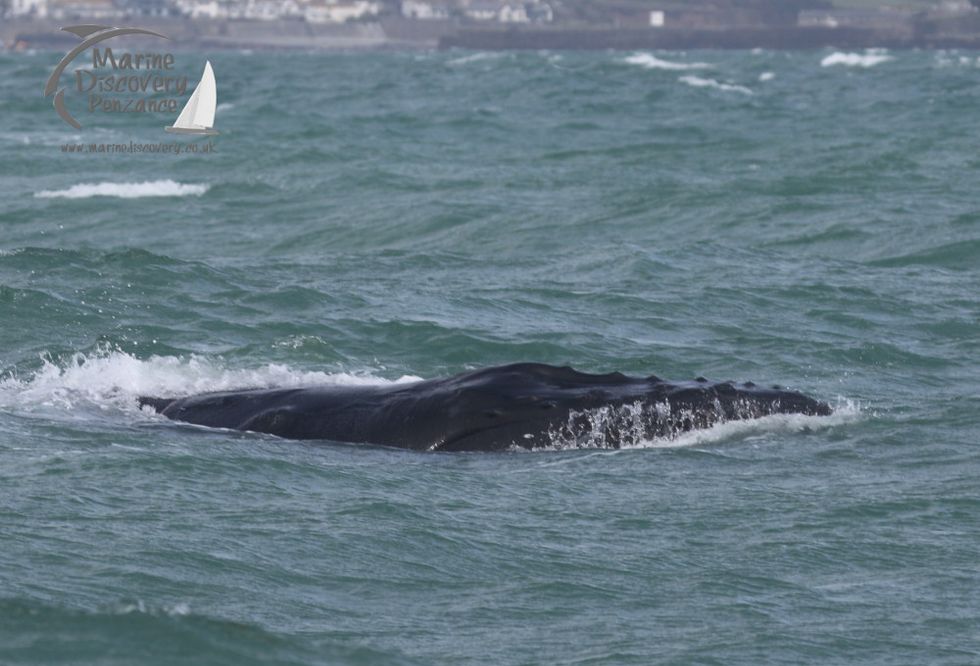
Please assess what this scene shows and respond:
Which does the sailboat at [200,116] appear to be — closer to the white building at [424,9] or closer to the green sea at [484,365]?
the green sea at [484,365]

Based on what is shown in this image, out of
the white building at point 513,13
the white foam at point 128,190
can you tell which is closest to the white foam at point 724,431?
the white foam at point 128,190

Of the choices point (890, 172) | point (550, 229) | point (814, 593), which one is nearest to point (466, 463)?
point (814, 593)

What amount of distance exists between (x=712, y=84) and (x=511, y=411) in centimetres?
5813

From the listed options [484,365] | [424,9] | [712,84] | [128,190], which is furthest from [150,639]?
[424,9]

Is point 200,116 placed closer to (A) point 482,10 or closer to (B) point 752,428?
(B) point 752,428

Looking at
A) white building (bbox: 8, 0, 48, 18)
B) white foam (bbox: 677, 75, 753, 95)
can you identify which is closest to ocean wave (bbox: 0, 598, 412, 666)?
white foam (bbox: 677, 75, 753, 95)

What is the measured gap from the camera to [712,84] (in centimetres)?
6900

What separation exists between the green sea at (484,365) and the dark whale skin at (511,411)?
175 mm

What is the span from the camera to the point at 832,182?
3177cm

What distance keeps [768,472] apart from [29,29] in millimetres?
153750

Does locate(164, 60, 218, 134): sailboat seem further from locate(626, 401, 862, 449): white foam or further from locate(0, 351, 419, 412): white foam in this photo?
locate(626, 401, 862, 449): white foam

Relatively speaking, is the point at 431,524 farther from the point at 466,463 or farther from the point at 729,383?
the point at 729,383

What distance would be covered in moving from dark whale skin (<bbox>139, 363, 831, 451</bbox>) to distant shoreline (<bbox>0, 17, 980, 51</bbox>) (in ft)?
425

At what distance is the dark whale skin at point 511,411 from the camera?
40.0 ft
